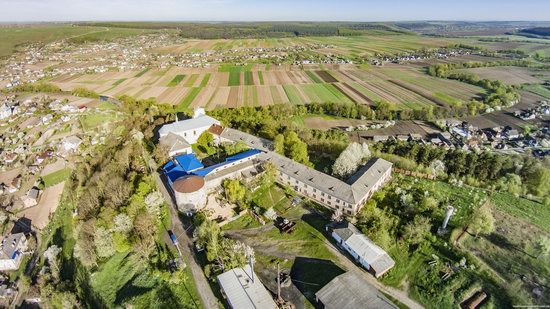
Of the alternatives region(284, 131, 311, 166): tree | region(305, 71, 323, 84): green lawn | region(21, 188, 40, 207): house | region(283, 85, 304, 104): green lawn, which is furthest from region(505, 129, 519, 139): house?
region(21, 188, 40, 207): house

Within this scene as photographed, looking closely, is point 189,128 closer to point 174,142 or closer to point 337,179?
point 174,142

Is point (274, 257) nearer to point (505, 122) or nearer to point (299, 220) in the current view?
point (299, 220)

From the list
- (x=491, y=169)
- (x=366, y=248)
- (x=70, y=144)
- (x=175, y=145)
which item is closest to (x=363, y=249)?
(x=366, y=248)

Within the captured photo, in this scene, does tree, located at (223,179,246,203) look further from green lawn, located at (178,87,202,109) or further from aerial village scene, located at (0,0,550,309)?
green lawn, located at (178,87,202,109)

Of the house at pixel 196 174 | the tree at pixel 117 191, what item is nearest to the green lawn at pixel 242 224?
the house at pixel 196 174

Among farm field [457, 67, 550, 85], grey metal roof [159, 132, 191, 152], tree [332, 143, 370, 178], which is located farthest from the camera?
farm field [457, 67, 550, 85]

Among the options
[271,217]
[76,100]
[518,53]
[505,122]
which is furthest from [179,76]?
[518,53]

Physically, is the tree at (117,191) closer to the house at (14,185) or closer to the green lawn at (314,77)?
the house at (14,185)
